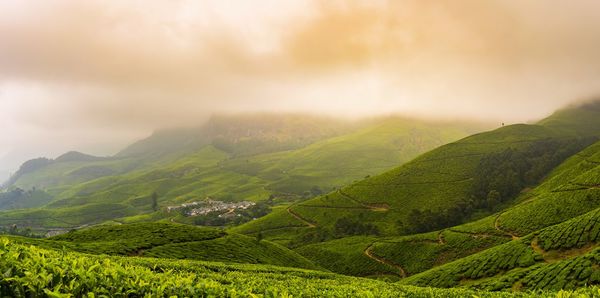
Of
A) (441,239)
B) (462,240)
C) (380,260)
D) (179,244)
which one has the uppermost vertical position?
(179,244)

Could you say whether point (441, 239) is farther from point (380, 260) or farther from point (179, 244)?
point (179, 244)

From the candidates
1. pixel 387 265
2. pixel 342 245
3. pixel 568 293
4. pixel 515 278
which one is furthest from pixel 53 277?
pixel 342 245

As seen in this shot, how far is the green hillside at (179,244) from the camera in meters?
90.6

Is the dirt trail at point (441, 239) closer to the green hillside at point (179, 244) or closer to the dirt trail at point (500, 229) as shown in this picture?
the dirt trail at point (500, 229)

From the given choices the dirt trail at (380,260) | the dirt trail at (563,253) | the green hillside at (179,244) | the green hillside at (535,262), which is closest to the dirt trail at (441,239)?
the dirt trail at (380,260)

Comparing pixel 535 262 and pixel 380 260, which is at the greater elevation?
pixel 535 262

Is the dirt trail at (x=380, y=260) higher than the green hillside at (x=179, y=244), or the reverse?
the green hillside at (x=179, y=244)

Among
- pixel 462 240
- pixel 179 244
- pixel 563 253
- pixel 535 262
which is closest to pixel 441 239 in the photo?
pixel 462 240

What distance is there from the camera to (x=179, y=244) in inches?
4092

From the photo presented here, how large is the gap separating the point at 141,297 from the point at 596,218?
4658 inches

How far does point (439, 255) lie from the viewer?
497ft

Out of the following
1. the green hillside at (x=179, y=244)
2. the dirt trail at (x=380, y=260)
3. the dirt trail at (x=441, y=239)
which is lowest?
the dirt trail at (x=380, y=260)

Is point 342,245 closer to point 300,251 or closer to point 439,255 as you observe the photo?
point 300,251

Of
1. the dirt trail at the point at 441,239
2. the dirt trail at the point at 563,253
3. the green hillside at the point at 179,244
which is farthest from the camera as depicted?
the dirt trail at the point at 441,239
